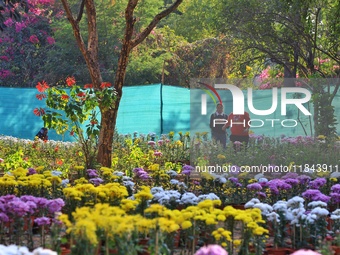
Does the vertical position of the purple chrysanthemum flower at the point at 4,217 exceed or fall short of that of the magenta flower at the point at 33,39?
it falls short

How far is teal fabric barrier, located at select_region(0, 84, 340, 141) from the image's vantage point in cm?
1797

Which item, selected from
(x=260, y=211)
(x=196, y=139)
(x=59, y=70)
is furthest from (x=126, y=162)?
(x=59, y=70)

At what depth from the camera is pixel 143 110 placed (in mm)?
19766

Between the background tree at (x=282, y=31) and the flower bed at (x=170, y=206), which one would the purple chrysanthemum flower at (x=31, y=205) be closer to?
the flower bed at (x=170, y=206)

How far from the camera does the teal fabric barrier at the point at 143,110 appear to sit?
18.0 m

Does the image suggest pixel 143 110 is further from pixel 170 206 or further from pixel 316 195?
pixel 170 206

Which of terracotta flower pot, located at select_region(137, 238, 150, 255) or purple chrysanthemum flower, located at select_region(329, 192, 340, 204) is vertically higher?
purple chrysanthemum flower, located at select_region(329, 192, 340, 204)

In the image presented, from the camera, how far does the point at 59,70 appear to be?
29.1m

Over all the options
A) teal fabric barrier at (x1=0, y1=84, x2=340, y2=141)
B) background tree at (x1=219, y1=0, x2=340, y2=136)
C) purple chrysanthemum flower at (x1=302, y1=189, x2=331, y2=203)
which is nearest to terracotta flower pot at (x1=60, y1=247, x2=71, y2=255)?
purple chrysanthemum flower at (x1=302, y1=189, x2=331, y2=203)

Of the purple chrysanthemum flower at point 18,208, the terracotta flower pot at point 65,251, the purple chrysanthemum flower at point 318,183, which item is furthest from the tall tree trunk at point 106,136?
the terracotta flower pot at point 65,251

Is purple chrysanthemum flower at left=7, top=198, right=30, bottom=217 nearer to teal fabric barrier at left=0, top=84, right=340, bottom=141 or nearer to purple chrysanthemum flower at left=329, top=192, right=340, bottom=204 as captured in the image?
purple chrysanthemum flower at left=329, top=192, right=340, bottom=204

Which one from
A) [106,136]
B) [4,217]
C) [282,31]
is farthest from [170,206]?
[282,31]

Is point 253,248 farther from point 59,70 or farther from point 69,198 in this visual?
point 59,70
